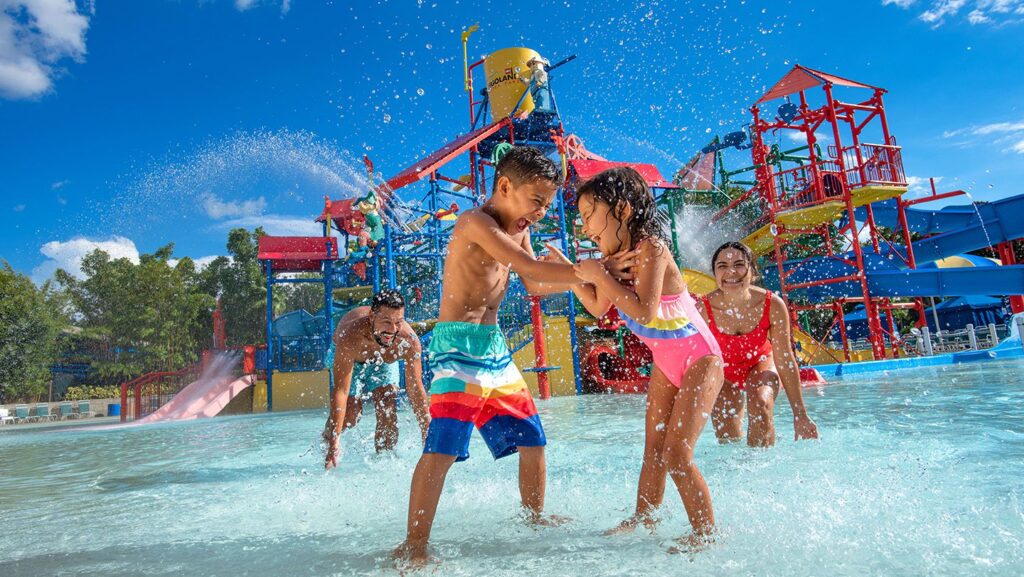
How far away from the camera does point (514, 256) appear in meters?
2.30

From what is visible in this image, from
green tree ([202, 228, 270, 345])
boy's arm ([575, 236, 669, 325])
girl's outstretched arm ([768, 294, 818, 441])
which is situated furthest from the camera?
green tree ([202, 228, 270, 345])

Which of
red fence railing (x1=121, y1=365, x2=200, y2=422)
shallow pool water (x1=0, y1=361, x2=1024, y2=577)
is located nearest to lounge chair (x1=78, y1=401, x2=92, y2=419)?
red fence railing (x1=121, y1=365, x2=200, y2=422)

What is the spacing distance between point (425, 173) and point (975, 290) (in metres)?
14.5

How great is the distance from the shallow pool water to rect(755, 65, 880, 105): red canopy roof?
12.2 m

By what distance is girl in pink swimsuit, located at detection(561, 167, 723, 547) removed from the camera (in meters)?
2.21

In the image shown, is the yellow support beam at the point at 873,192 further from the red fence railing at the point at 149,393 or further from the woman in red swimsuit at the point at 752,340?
the red fence railing at the point at 149,393

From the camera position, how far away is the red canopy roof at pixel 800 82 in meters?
15.0

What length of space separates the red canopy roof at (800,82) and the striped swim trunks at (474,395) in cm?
1544

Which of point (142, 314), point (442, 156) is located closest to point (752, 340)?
point (442, 156)

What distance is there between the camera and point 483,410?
8.24 ft

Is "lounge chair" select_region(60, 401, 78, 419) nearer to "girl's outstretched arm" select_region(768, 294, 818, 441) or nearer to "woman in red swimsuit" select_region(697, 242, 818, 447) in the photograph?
"woman in red swimsuit" select_region(697, 242, 818, 447)

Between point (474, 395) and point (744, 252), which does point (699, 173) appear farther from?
point (474, 395)

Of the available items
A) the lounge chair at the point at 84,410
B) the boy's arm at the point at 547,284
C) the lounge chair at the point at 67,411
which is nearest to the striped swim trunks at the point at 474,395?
the boy's arm at the point at 547,284

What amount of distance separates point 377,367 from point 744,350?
298 cm
